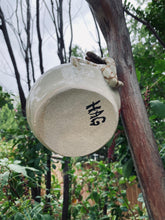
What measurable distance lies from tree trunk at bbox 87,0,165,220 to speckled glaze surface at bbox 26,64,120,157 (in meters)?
0.13

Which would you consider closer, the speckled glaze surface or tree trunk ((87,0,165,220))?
the speckled glaze surface

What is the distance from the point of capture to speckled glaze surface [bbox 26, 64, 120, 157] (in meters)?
0.55

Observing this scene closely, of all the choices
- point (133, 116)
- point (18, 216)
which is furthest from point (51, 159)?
point (133, 116)

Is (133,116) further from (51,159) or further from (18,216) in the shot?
(51,159)

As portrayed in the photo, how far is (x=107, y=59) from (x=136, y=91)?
17cm

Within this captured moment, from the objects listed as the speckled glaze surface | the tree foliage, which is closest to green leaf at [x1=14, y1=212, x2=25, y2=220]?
A: the tree foliage

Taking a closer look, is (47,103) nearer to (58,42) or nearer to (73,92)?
(73,92)

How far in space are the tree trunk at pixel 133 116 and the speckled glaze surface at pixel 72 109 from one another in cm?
13

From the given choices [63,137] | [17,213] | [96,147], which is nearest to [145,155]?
[96,147]

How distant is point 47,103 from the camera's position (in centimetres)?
54

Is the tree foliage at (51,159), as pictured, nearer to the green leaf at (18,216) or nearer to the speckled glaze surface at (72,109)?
the green leaf at (18,216)

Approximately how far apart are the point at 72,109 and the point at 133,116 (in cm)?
27

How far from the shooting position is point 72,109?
572mm

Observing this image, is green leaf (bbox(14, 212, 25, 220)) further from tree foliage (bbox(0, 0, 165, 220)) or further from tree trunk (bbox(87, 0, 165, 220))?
tree trunk (bbox(87, 0, 165, 220))
